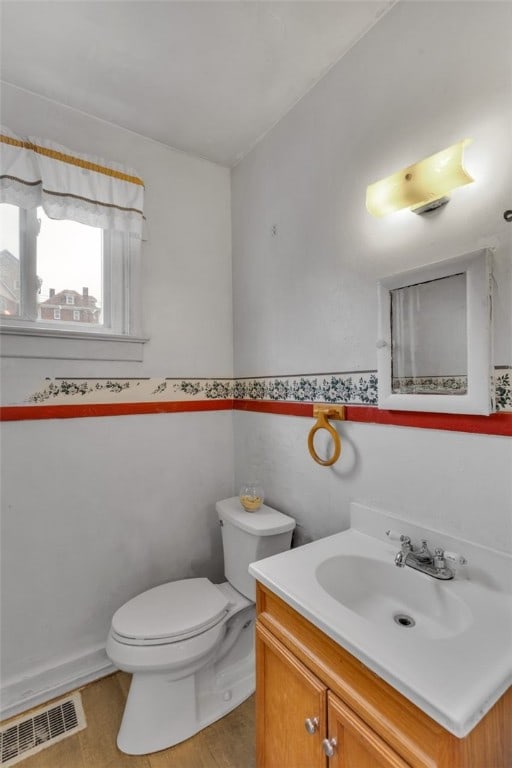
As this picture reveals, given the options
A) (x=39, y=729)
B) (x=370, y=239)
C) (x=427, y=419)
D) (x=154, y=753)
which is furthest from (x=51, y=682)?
(x=370, y=239)

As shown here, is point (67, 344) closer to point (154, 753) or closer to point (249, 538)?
point (249, 538)

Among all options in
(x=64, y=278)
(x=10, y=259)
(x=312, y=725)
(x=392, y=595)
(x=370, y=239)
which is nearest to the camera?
(x=312, y=725)

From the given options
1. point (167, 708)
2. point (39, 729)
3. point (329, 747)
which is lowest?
point (39, 729)

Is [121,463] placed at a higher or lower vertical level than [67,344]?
lower

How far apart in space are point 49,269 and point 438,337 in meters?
1.61

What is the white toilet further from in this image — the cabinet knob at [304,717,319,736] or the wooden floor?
the cabinet knob at [304,717,319,736]

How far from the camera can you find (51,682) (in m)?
1.55

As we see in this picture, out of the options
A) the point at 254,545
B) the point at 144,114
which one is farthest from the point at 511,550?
the point at 144,114

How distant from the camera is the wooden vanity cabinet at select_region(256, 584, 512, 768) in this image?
2.16ft

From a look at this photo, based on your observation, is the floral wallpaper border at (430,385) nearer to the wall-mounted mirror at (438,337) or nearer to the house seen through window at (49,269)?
the wall-mounted mirror at (438,337)

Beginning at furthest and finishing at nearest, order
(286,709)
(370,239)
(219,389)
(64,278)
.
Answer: (219,389) < (64,278) < (370,239) < (286,709)

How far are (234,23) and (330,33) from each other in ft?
1.12

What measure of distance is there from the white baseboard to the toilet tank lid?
0.85 meters

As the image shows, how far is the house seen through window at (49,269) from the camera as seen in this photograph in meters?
1.55
